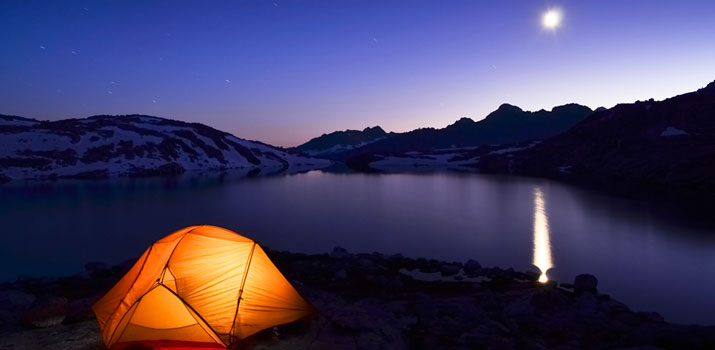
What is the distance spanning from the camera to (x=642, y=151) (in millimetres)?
82750

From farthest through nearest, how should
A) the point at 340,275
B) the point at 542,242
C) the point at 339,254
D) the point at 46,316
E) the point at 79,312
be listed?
the point at 542,242 → the point at 339,254 → the point at 340,275 → the point at 79,312 → the point at 46,316

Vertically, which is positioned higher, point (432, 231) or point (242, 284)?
point (242, 284)

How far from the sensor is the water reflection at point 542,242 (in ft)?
69.6

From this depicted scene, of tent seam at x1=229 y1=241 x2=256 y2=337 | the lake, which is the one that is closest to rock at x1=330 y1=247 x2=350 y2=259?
the lake

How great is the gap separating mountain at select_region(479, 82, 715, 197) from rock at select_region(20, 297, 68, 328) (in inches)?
2506

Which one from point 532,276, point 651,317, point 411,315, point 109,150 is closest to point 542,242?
point 532,276

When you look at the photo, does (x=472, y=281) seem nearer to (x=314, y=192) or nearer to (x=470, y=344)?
(x=470, y=344)

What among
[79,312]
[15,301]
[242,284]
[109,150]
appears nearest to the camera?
[242,284]

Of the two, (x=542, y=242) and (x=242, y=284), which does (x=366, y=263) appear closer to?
(x=242, y=284)

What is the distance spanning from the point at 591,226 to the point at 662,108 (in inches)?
3420

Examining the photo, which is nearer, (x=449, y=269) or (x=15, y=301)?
(x=15, y=301)

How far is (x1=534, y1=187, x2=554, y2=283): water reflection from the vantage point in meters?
21.2

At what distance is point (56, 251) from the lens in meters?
24.4

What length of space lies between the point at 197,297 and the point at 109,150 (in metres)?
109
